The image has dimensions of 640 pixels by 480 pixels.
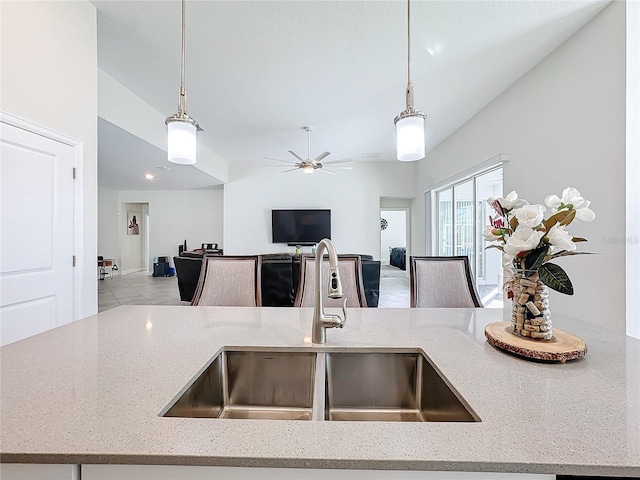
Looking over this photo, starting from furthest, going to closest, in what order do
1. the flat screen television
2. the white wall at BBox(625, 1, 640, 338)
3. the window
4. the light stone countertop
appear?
the flat screen television → the window → the white wall at BBox(625, 1, 640, 338) → the light stone countertop

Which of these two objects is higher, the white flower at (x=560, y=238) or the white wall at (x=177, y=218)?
the white wall at (x=177, y=218)

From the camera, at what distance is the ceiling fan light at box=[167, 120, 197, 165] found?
1.48m

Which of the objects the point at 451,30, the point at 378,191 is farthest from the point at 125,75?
the point at 378,191

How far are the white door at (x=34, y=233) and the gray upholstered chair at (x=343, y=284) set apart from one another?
1.58 meters

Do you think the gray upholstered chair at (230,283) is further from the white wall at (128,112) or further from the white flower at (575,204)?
the white wall at (128,112)

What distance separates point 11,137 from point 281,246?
5544 millimetres

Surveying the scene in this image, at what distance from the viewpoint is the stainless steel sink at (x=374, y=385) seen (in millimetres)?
1000

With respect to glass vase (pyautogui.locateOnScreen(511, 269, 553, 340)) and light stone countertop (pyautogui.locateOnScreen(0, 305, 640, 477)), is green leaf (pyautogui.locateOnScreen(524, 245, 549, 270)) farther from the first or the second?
light stone countertop (pyautogui.locateOnScreen(0, 305, 640, 477))

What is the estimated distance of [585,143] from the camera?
7.93ft

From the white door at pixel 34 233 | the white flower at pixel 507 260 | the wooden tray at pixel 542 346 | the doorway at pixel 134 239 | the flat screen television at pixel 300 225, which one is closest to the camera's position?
the wooden tray at pixel 542 346

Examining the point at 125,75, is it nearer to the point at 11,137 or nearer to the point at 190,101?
the point at 190,101

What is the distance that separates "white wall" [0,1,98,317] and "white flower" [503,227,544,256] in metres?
2.56

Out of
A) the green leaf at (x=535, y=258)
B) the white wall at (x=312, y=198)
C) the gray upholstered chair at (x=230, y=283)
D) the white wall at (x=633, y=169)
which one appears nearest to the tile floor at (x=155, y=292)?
the white wall at (x=312, y=198)

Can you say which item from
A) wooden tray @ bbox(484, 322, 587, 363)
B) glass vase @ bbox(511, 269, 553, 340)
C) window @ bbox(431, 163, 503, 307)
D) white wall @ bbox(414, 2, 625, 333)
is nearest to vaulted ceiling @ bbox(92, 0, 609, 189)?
white wall @ bbox(414, 2, 625, 333)
